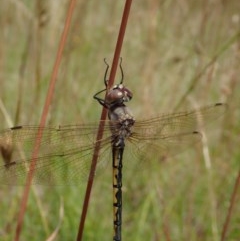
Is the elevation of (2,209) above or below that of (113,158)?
above

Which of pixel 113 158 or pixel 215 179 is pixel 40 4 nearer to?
pixel 113 158

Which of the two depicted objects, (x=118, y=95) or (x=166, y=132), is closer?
(x=118, y=95)

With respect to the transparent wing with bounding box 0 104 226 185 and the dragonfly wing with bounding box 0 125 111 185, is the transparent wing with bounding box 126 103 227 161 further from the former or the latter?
the dragonfly wing with bounding box 0 125 111 185

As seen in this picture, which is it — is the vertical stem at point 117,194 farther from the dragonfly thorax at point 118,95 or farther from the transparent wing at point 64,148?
the dragonfly thorax at point 118,95

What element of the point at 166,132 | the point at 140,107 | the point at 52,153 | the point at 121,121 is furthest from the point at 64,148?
the point at 140,107

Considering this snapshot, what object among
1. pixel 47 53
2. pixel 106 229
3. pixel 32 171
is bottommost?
pixel 32 171

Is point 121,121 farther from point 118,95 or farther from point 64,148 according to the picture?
point 64,148

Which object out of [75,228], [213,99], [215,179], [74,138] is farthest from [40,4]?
[213,99]
